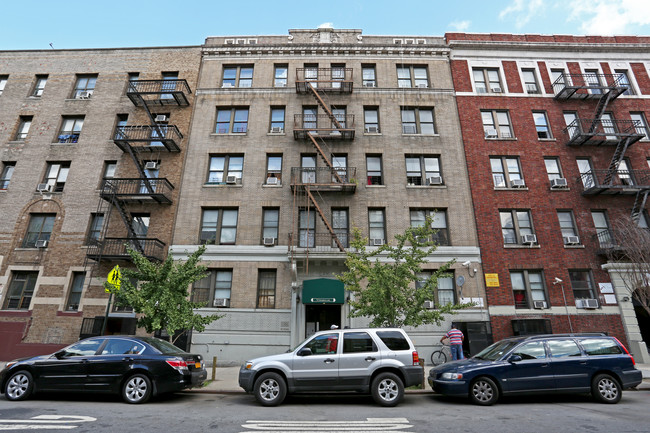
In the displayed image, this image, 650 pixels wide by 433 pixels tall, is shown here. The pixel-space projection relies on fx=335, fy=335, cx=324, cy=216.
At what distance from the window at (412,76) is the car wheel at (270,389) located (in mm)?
19289

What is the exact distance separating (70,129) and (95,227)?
7.46 metres

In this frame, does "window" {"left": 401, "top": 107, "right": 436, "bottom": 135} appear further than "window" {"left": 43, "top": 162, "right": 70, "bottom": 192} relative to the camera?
Yes

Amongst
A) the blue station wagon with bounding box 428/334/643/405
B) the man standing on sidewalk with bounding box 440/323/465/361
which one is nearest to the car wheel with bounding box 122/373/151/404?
the blue station wagon with bounding box 428/334/643/405

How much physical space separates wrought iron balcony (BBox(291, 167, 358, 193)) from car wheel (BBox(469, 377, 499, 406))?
11396 millimetres

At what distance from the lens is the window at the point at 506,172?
1909cm

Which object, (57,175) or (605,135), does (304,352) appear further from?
(605,135)

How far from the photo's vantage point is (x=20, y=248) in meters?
18.5

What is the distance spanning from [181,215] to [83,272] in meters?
5.79

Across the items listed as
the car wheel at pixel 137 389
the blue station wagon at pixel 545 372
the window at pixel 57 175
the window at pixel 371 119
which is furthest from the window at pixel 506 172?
the window at pixel 57 175

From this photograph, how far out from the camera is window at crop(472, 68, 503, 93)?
21.4 metres

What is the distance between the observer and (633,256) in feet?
50.0

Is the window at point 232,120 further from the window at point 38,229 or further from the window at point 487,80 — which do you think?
the window at point 487,80

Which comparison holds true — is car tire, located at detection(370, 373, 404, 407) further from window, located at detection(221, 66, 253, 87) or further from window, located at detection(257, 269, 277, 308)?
window, located at detection(221, 66, 253, 87)

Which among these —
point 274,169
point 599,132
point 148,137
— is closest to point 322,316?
point 274,169
